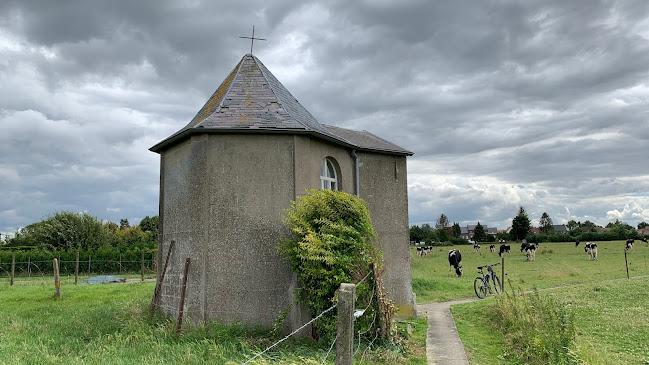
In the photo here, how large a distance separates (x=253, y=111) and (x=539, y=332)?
839cm

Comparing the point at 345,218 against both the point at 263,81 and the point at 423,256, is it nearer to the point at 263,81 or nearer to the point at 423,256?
the point at 263,81

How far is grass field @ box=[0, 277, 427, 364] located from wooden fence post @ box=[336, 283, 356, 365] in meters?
0.62

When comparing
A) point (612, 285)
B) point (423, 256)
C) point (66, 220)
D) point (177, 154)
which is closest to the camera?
point (177, 154)

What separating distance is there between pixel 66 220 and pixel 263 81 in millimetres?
37723

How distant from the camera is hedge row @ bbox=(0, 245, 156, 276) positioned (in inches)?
1432

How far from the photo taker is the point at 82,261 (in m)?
36.5

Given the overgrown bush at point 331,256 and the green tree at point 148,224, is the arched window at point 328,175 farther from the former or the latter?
the green tree at point 148,224

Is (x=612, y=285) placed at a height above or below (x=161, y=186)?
below

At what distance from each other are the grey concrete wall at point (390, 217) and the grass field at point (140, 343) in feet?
4.27

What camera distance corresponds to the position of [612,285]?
1841 centimetres

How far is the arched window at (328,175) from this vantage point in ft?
43.0

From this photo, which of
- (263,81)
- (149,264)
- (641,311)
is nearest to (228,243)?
(263,81)

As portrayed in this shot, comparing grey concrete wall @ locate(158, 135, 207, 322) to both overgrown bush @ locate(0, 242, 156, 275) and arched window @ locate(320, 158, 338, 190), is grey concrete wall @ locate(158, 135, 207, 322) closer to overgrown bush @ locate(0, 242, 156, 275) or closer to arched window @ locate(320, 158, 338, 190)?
arched window @ locate(320, 158, 338, 190)

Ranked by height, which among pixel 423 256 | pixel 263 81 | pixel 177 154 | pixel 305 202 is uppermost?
pixel 263 81
